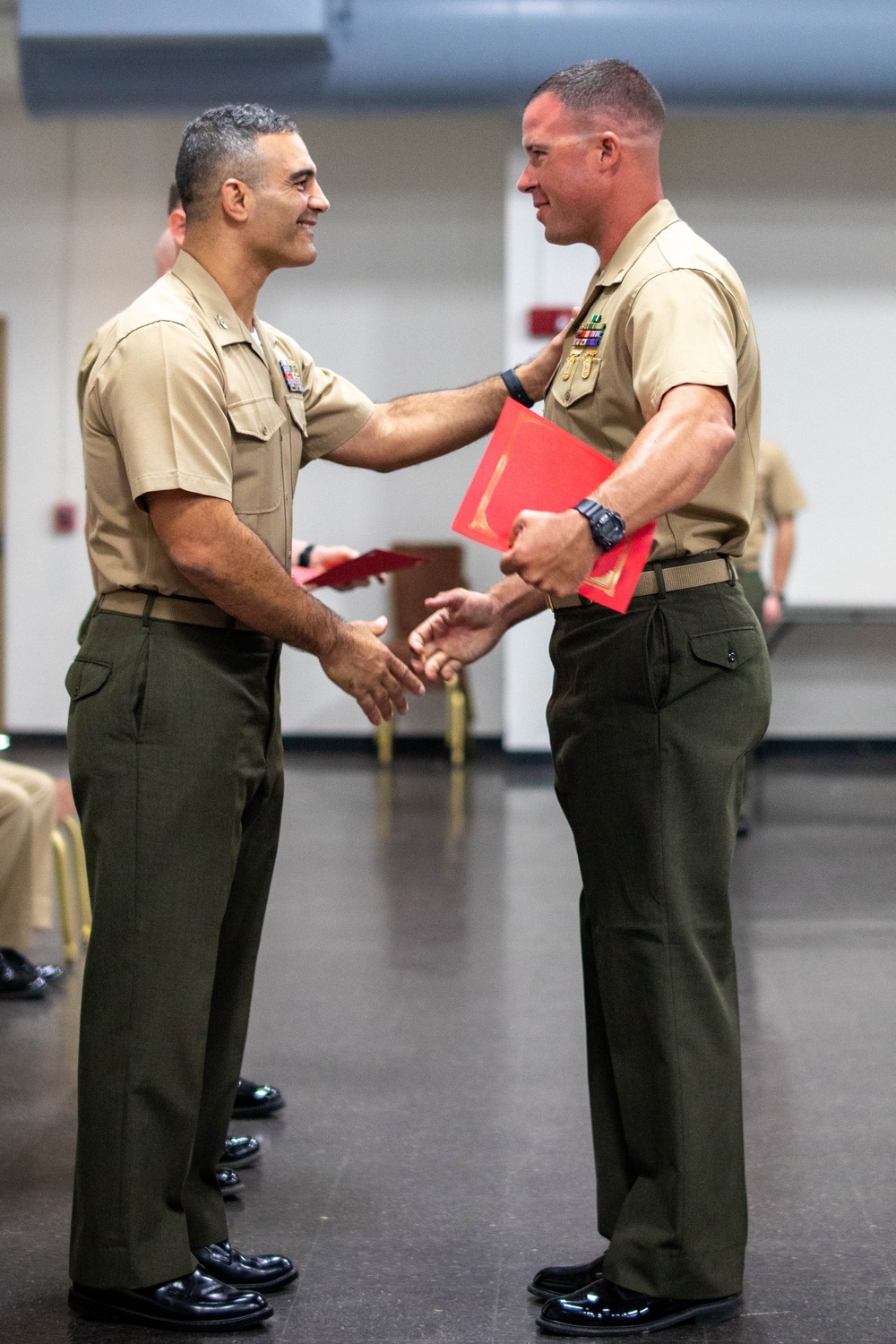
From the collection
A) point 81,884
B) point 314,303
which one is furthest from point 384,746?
point 81,884

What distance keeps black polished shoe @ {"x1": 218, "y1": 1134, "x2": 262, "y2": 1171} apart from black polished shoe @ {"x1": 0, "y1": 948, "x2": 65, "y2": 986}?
4.03ft

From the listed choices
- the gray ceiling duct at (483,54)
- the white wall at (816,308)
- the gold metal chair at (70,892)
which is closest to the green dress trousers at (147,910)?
the gold metal chair at (70,892)

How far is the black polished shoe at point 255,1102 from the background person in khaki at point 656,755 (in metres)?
0.96

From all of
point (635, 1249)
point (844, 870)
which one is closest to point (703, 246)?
point (635, 1249)

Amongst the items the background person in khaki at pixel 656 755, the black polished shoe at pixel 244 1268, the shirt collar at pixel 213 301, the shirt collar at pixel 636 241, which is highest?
the shirt collar at pixel 636 241

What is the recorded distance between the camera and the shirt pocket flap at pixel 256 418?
209cm

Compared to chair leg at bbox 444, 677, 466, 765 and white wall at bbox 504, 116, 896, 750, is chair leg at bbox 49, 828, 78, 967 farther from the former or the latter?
white wall at bbox 504, 116, 896, 750

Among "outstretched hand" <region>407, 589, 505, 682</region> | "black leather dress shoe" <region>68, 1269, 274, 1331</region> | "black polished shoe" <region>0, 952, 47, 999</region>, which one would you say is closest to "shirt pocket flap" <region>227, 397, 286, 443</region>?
"outstretched hand" <region>407, 589, 505, 682</region>

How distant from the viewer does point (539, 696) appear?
302 inches

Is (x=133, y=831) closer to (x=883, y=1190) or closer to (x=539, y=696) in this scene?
(x=883, y=1190)

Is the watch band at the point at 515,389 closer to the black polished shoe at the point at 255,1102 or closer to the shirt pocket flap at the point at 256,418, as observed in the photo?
the shirt pocket flap at the point at 256,418

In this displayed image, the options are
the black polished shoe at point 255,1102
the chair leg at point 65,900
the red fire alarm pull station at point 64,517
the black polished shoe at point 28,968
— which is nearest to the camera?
the black polished shoe at point 255,1102

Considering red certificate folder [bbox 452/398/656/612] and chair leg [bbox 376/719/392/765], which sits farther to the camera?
chair leg [bbox 376/719/392/765]

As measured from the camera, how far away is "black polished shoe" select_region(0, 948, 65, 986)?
12.4 ft
